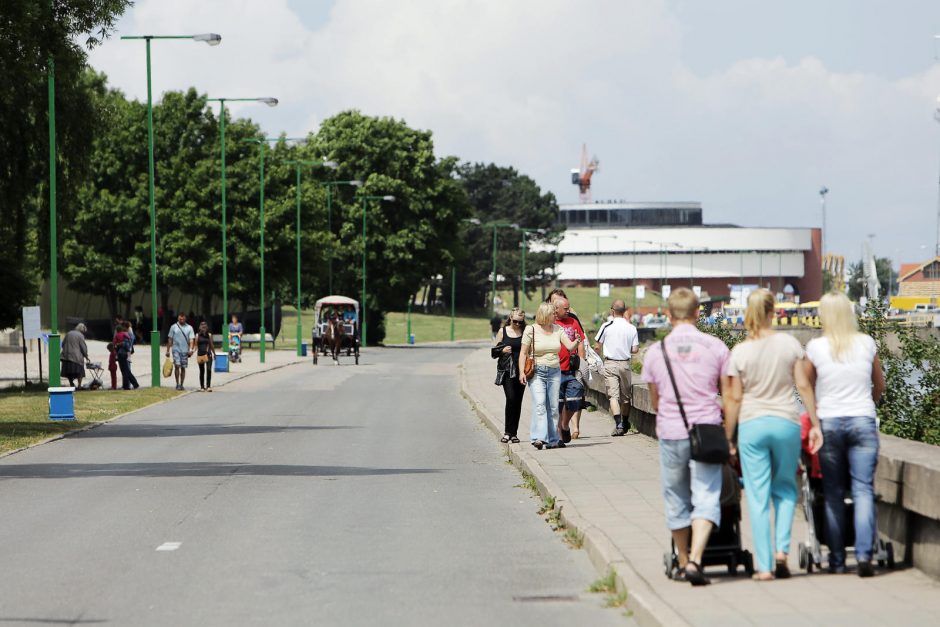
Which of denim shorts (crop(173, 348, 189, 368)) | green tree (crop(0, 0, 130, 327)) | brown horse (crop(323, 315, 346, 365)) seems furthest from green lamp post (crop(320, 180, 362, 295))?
denim shorts (crop(173, 348, 189, 368))

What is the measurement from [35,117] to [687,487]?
79.5 ft

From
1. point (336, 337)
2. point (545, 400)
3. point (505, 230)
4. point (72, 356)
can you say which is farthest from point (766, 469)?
point (505, 230)

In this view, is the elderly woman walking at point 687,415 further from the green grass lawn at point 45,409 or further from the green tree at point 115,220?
the green tree at point 115,220

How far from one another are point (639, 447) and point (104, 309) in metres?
65.9

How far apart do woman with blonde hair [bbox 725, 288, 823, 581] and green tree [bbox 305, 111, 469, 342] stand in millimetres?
69573

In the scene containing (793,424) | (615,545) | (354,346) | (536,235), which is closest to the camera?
(793,424)

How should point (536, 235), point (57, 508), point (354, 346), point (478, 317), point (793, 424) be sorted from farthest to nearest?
point (536, 235)
point (478, 317)
point (354, 346)
point (57, 508)
point (793, 424)

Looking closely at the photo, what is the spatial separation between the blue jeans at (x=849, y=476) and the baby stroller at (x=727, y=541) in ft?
1.66

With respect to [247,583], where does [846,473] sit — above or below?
above

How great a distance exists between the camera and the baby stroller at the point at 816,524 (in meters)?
8.42

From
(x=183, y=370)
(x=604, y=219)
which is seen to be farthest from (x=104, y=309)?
(x=604, y=219)

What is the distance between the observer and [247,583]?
8656 mm

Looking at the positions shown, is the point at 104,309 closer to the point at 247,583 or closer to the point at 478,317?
the point at 478,317

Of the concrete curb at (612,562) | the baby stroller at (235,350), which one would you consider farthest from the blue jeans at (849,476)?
the baby stroller at (235,350)
